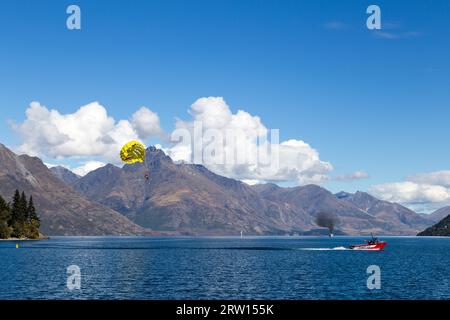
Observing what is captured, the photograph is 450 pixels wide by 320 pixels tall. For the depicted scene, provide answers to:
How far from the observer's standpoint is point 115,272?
137000 mm

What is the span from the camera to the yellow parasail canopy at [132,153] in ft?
427

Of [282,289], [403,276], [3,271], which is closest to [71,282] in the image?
[3,271]

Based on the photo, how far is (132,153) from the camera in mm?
131125

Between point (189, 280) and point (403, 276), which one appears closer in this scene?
→ point (189, 280)

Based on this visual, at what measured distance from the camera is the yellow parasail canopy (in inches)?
5128

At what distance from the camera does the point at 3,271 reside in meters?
138
